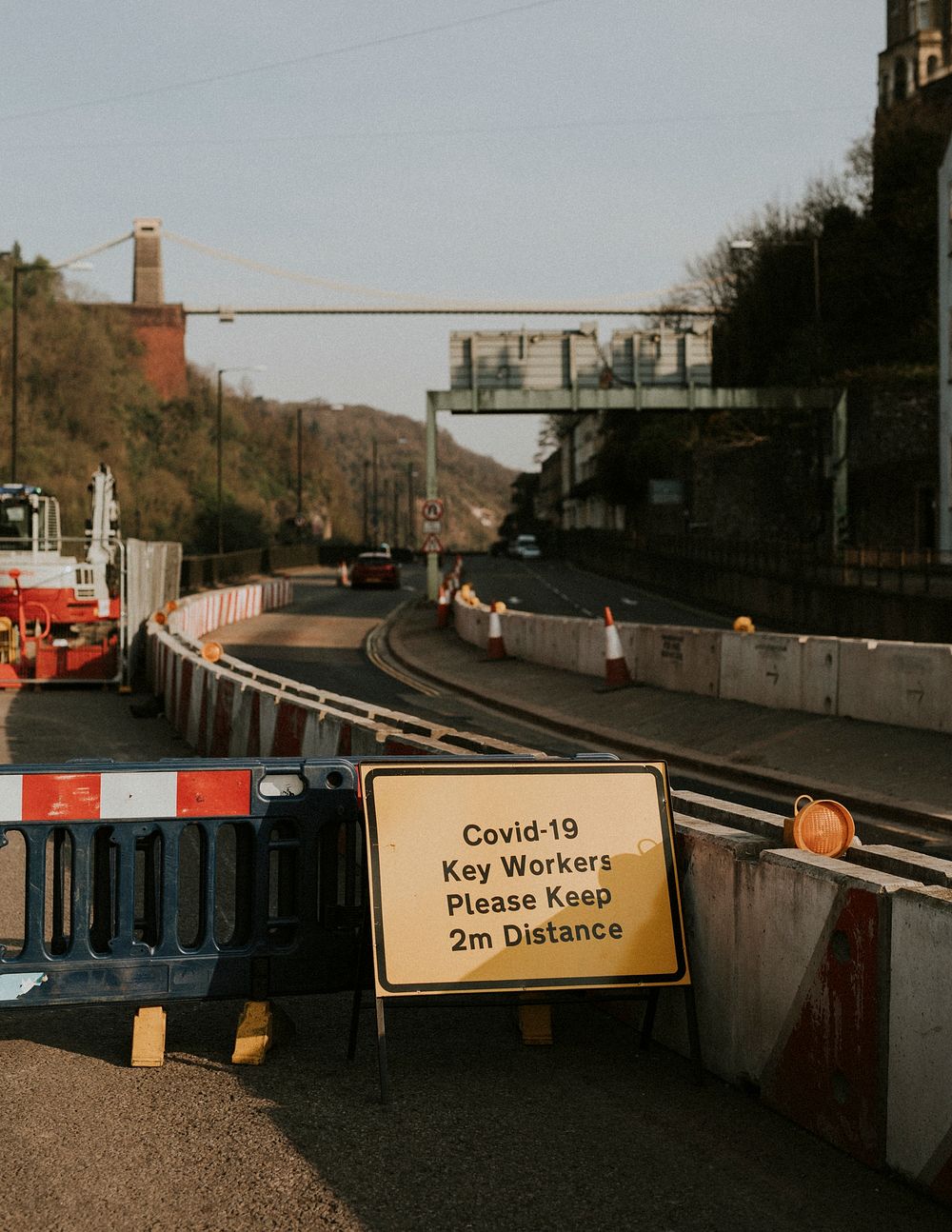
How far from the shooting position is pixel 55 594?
25.3m

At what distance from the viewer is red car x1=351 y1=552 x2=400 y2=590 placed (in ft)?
198

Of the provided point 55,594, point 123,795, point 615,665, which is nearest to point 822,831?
point 123,795

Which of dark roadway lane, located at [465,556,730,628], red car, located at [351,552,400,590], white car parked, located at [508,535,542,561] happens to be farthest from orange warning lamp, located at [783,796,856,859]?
white car parked, located at [508,535,542,561]

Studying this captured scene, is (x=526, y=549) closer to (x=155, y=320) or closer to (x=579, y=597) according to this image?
(x=155, y=320)

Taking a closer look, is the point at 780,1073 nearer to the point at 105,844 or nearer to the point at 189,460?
the point at 105,844

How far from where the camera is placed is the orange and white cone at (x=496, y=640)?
26375mm

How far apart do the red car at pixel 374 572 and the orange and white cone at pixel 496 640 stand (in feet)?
111

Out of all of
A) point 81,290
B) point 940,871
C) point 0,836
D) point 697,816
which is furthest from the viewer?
point 81,290

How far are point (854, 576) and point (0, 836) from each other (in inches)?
1220

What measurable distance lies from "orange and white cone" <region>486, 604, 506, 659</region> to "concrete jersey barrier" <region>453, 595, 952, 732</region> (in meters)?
3.01

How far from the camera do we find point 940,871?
5070 mm

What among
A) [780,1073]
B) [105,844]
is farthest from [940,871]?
[105,844]

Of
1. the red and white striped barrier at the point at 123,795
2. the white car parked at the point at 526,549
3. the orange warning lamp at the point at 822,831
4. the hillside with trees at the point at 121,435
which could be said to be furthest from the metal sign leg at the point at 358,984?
the white car parked at the point at 526,549

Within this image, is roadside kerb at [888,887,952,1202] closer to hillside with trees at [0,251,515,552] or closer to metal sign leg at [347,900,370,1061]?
metal sign leg at [347,900,370,1061]
